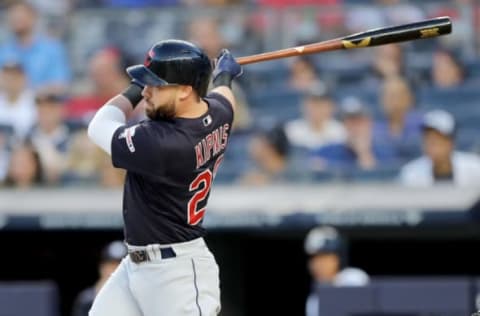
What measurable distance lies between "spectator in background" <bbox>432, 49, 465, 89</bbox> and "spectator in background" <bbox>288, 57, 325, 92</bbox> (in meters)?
0.81

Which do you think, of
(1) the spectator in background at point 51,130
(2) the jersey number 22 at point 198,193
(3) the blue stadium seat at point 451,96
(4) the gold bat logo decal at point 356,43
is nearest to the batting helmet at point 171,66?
(2) the jersey number 22 at point 198,193

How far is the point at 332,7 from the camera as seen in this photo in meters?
8.88

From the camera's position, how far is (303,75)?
29.4 feet

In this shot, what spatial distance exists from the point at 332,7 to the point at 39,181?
8.05ft

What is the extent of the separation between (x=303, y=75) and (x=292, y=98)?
236mm

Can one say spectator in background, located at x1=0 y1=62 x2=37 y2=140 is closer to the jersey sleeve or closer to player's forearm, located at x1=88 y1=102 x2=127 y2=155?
player's forearm, located at x1=88 y1=102 x2=127 y2=155

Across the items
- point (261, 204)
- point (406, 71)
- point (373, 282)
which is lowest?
point (373, 282)

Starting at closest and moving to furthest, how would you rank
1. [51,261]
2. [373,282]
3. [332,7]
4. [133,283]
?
[133,283] < [373,282] < [51,261] < [332,7]

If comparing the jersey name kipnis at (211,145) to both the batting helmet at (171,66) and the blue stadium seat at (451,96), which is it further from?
the blue stadium seat at (451,96)

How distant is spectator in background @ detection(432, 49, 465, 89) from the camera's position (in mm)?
8562

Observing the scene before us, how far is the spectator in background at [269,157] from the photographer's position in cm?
779

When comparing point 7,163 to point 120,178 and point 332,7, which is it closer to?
point 120,178

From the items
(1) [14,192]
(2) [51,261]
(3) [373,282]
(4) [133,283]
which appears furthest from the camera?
(2) [51,261]

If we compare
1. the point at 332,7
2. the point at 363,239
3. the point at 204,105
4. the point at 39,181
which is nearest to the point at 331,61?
the point at 332,7
